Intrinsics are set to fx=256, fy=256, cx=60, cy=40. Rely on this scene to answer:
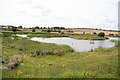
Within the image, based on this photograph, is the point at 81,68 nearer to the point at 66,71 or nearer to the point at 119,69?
the point at 66,71

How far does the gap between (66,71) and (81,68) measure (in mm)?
1922

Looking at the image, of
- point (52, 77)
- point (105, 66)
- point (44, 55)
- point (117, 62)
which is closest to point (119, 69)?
point (105, 66)

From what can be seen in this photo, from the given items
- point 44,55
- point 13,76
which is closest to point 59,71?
point 13,76

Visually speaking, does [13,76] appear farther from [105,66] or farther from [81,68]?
[105,66]

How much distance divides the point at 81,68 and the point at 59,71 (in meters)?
2.23

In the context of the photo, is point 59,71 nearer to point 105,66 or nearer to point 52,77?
point 52,77

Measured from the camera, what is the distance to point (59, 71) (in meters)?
22.6

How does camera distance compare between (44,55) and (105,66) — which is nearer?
(105,66)

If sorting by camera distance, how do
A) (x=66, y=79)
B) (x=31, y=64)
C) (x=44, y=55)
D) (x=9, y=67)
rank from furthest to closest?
(x=44, y=55) → (x=31, y=64) → (x=9, y=67) → (x=66, y=79)

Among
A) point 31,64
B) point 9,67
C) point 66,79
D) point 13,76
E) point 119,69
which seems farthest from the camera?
point 31,64

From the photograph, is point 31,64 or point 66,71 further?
point 31,64

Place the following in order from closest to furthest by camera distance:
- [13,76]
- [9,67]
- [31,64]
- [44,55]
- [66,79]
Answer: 1. [66,79]
2. [13,76]
3. [9,67]
4. [31,64]
5. [44,55]

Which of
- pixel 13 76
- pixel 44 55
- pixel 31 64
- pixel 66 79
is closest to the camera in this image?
pixel 66 79

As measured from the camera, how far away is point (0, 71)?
2322 cm
